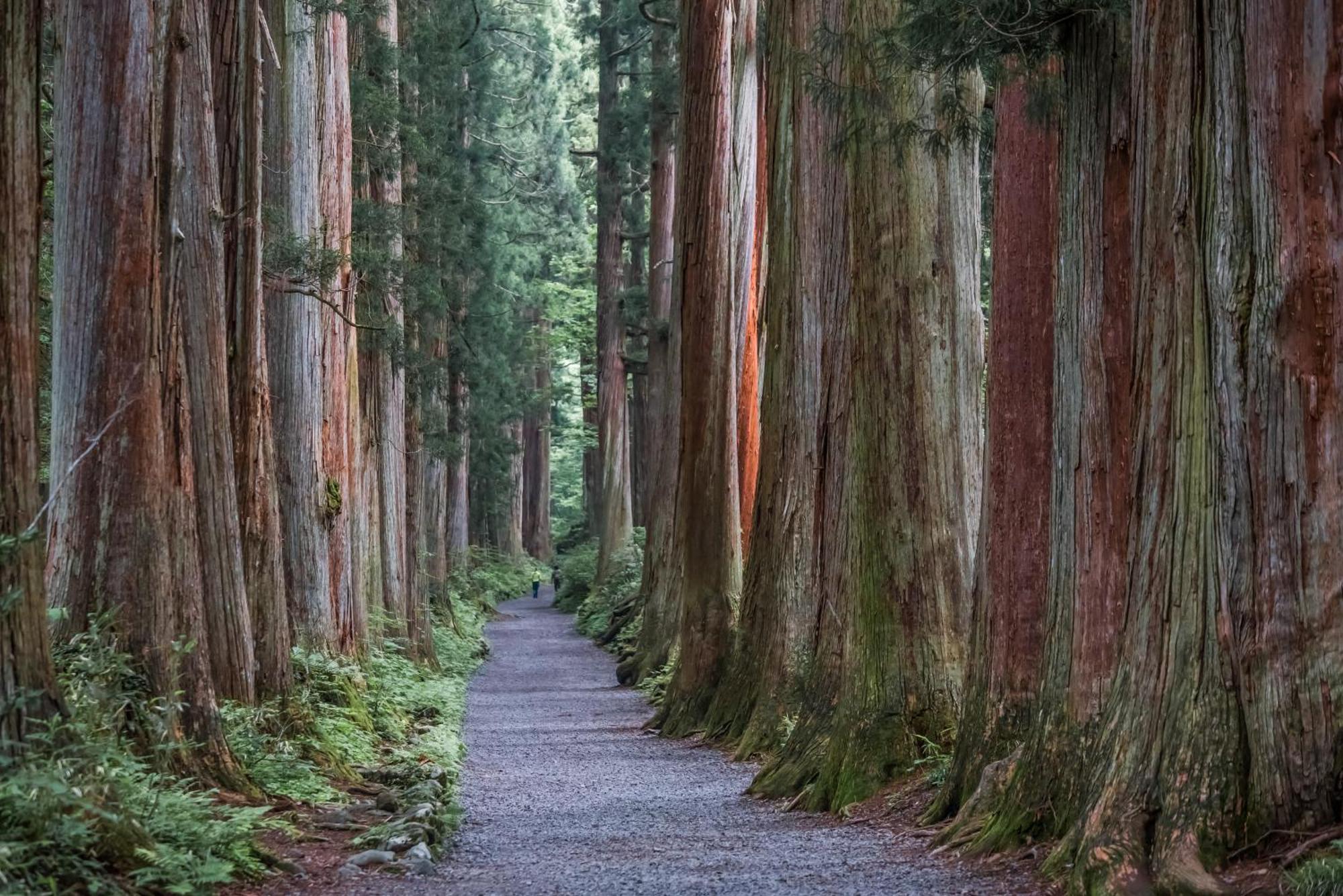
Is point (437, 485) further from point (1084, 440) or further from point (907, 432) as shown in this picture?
point (1084, 440)

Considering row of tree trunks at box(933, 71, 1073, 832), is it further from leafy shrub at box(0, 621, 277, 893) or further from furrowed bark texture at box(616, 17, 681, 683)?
furrowed bark texture at box(616, 17, 681, 683)

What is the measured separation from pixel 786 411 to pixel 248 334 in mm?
5068

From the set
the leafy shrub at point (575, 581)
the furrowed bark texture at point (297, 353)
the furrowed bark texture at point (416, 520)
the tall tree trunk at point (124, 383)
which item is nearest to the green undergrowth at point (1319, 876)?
the tall tree trunk at point (124, 383)

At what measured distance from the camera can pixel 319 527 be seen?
13.3 m

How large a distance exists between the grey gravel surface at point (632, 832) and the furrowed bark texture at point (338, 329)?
1932 mm

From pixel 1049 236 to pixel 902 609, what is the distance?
2.78 m

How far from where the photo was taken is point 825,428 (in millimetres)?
11195

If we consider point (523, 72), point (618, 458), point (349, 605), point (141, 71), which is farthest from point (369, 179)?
point (523, 72)

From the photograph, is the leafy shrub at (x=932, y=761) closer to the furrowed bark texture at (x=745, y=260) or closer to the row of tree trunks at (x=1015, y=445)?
the row of tree trunks at (x=1015, y=445)

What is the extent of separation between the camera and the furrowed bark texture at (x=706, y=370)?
1546 centimetres

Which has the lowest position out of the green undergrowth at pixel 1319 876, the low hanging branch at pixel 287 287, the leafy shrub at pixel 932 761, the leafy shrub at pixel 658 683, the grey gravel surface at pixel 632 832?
the leafy shrub at pixel 658 683

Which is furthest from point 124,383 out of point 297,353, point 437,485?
point 437,485

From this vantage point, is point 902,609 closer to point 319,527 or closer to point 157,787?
point 157,787

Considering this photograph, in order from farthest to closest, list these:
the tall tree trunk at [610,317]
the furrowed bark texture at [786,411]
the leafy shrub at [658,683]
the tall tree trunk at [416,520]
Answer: the tall tree trunk at [610,317] → the tall tree trunk at [416,520] → the leafy shrub at [658,683] → the furrowed bark texture at [786,411]
